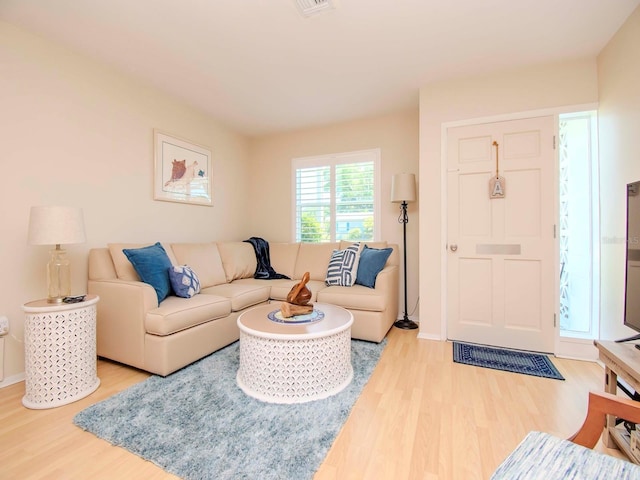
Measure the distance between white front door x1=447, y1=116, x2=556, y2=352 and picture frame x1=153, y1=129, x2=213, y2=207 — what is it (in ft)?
9.08

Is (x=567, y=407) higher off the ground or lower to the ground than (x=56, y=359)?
lower

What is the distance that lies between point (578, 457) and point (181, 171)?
143 inches

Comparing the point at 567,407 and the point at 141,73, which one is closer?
the point at 567,407

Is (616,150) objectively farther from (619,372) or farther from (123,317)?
(123,317)

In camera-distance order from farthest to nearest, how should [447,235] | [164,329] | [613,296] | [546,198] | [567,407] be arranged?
[447,235] → [546,198] → [613,296] → [164,329] → [567,407]

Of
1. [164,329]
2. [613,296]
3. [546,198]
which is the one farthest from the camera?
[546,198]

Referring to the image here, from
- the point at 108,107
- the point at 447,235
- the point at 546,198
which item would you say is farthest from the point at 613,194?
the point at 108,107

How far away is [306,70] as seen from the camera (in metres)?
2.61

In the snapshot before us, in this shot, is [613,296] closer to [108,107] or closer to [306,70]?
[306,70]

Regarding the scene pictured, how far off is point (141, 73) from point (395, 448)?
344 centimetres

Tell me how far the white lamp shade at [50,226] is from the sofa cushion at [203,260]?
1081mm

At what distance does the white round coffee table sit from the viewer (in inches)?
71.5

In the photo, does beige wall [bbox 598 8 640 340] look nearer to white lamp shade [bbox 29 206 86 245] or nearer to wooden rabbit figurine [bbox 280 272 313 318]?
wooden rabbit figurine [bbox 280 272 313 318]

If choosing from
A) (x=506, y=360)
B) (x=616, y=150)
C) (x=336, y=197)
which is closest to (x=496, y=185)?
(x=616, y=150)
